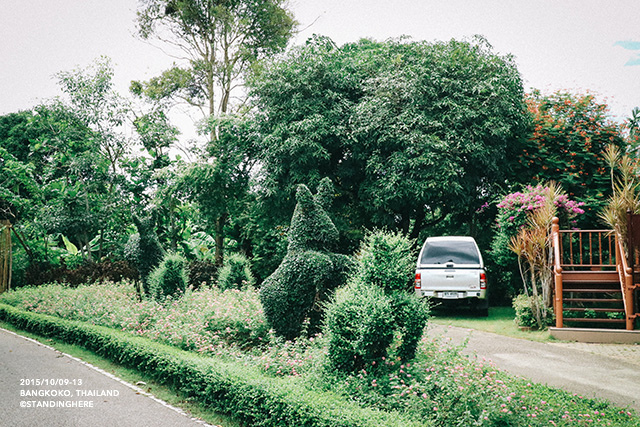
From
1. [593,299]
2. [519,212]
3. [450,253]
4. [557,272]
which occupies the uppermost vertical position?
[519,212]

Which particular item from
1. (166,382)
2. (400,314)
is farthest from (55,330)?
(400,314)

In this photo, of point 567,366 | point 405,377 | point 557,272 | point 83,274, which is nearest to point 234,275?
point 83,274

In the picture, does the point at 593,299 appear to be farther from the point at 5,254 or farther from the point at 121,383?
the point at 5,254

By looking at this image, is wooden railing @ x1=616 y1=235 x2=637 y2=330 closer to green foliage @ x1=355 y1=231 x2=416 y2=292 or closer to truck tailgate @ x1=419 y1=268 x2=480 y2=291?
truck tailgate @ x1=419 y1=268 x2=480 y2=291

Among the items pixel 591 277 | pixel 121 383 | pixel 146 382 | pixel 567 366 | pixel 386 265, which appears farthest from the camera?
pixel 591 277

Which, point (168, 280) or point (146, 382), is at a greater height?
point (168, 280)

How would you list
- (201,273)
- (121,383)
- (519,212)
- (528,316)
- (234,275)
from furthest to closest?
(201,273) → (234,275) → (519,212) → (528,316) → (121,383)

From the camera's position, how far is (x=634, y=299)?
9.91 metres

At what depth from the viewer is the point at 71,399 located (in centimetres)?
646

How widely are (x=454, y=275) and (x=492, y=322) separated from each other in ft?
4.58

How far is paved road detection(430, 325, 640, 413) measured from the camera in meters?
6.45

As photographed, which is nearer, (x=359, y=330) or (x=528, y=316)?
(x=359, y=330)

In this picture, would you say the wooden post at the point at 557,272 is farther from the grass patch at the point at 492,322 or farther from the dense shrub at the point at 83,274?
the dense shrub at the point at 83,274

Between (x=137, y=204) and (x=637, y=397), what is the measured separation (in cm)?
1999
